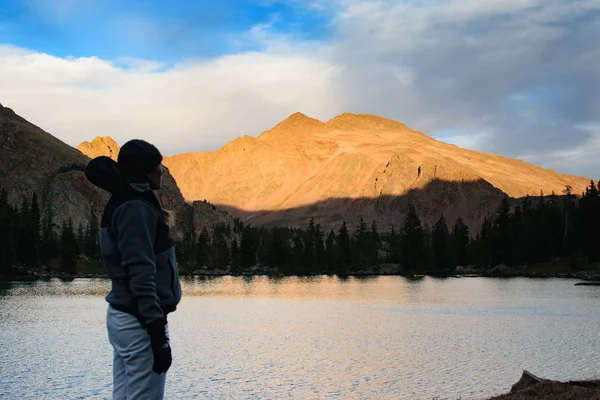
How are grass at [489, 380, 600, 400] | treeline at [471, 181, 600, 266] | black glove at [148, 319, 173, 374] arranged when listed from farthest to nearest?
treeline at [471, 181, 600, 266], grass at [489, 380, 600, 400], black glove at [148, 319, 173, 374]

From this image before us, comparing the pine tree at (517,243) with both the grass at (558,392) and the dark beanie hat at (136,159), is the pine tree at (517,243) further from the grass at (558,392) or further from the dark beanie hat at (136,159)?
the dark beanie hat at (136,159)

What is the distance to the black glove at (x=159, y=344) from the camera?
8.39 metres

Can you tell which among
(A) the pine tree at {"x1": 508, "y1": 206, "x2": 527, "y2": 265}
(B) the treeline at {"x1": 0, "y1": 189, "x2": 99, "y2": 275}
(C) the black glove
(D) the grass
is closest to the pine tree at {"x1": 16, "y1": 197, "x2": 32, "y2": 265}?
(B) the treeline at {"x1": 0, "y1": 189, "x2": 99, "y2": 275}

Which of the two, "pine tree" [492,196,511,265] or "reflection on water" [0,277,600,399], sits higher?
"pine tree" [492,196,511,265]

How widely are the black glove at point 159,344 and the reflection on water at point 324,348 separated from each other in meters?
25.0

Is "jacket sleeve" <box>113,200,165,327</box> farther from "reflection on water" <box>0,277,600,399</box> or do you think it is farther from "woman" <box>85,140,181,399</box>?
"reflection on water" <box>0,277,600,399</box>

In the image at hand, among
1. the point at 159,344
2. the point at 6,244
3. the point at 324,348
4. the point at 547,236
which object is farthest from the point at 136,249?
the point at 547,236

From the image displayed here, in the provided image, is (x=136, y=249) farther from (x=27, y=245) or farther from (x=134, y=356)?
(x=27, y=245)

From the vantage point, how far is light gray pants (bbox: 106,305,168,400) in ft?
28.5

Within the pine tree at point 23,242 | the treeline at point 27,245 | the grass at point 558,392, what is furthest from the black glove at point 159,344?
the pine tree at point 23,242

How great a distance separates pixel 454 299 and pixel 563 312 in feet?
84.0

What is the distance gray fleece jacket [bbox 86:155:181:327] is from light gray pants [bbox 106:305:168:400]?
0.56ft

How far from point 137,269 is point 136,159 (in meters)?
1.64

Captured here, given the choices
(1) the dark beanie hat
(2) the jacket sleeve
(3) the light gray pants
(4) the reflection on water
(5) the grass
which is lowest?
(4) the reflection on water
